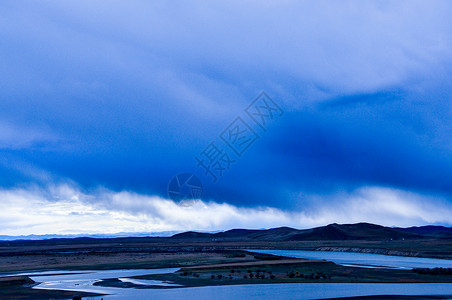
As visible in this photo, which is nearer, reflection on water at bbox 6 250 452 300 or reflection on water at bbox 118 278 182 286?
reflection on water at bbox 6 250 452 300

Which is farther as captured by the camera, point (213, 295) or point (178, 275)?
point (178, 275)

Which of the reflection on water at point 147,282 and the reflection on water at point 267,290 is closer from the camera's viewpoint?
the reflection on water at point 267,290

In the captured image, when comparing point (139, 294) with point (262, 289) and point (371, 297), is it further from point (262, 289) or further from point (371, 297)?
point (371, 297)

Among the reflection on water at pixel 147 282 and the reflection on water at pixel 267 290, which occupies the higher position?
the reflection on water at pixel 147 282

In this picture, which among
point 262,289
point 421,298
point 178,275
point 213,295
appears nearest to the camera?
point 421,298

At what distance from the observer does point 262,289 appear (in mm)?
47000

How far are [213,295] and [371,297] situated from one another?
43.7ft

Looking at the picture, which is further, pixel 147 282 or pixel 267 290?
pixel 147 282

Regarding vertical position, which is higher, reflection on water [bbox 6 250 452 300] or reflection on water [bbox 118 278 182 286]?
reflection on water [bbox 118 278 182 286]

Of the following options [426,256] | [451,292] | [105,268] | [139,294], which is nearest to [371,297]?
[451,292]

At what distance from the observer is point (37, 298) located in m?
41.8

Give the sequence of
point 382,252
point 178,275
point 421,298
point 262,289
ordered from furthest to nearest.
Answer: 1. point 382,252
2. point 178,275
3. point 262,289
4. point 421,298

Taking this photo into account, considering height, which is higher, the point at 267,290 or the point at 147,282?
the point at 147,282

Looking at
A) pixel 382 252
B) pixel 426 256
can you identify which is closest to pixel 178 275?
pixel 426 256
